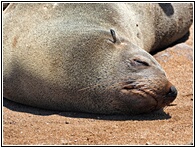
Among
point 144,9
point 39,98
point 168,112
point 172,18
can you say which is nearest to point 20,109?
point 39,98

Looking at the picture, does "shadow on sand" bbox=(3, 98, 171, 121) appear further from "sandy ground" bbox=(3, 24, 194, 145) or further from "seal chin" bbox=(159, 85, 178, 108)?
"seal chin" bbox=(159, 85, 178, 108)

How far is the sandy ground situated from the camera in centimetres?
408

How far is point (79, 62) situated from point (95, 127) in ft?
2.26

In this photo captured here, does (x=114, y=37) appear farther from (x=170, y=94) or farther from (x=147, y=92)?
(x=170, y=94)

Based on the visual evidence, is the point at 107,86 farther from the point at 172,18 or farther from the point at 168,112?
the point at 172,18

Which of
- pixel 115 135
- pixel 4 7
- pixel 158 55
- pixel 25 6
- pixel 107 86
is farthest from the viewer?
pixel 158 55

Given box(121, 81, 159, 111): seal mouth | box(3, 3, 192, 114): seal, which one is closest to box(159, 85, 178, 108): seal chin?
box(3, 3, 192, 114): seal

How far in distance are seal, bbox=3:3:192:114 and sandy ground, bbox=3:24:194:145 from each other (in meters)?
0.11

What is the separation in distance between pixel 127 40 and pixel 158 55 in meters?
1.79

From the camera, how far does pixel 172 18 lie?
22.9ft

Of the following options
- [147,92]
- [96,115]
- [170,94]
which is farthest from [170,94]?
[96,115]

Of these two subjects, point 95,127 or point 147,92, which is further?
point 147,92

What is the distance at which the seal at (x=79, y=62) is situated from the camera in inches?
177

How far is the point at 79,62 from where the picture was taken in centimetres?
461
